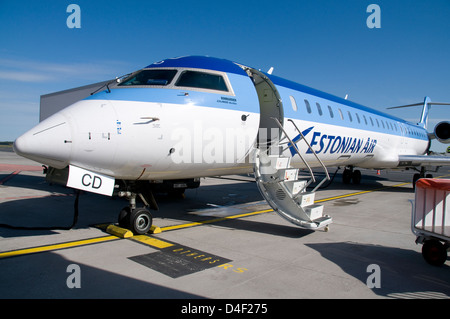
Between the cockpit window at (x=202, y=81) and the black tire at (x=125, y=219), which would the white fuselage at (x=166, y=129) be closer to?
the cockpit window at (x=202, y=81)

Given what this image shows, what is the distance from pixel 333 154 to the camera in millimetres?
9953

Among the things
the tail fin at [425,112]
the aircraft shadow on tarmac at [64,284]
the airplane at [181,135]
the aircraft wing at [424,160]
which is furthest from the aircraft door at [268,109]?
the tail fin at [425,112]

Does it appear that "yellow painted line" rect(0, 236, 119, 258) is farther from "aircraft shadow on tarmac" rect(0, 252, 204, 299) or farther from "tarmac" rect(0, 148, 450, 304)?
"aircraft shadow on tarmac" rect(0, 252, 204, 299)

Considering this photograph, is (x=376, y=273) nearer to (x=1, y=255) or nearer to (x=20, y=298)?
(x=20, y=298)

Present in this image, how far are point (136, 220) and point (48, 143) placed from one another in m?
2.17

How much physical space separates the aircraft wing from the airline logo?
11.3 ft

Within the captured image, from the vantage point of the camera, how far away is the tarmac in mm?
3750

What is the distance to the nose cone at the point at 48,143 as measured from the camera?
14.5 ft

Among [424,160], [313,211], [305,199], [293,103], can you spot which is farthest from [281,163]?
[424,160]

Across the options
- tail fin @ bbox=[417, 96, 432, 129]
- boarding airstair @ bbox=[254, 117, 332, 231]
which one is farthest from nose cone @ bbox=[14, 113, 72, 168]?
tail fin @ bbox=[417, 96, 432, 129]

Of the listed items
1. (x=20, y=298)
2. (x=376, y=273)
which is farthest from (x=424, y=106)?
(x=20, y=298)

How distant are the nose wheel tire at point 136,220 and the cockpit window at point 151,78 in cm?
239

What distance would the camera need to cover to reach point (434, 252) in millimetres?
4867

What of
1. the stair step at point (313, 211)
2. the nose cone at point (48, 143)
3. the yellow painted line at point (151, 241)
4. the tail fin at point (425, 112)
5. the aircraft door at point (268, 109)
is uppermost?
the tail fin at point (425, 112)
